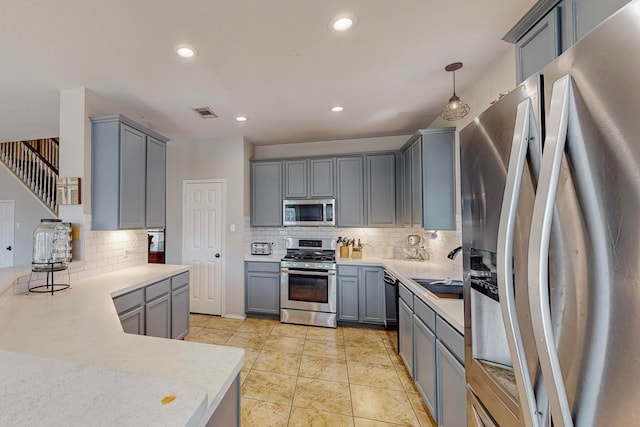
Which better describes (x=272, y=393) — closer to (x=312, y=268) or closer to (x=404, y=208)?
(x=312, y=268)

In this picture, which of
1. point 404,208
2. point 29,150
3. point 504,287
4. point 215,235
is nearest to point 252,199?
point 215,235

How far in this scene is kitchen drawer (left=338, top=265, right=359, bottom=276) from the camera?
11.5 feet

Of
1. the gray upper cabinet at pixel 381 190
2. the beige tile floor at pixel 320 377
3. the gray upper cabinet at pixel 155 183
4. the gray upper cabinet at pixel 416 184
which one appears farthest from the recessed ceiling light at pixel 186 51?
the beige tile floor at pixel 320 377

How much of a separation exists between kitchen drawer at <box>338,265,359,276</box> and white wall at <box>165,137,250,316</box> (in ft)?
4.79

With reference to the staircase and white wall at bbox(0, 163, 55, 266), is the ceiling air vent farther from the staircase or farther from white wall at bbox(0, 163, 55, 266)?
white wall at bbox(0, 163, 55, 266)

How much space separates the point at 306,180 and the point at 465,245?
3150 millimetres

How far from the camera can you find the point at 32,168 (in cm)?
504

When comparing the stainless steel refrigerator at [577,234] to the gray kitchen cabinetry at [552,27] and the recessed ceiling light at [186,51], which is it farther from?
the recessed ceiling light at [186,51]

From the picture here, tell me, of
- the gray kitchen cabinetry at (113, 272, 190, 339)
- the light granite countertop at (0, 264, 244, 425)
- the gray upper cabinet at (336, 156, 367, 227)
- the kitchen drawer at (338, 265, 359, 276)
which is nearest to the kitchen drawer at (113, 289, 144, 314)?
the gray kitchen cabinetry at (113, 272, 190, 339)

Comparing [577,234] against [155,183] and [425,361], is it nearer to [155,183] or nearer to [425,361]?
[425,361]

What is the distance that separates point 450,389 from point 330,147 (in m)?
3.47

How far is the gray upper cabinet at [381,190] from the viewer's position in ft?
12.2

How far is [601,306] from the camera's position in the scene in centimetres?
47

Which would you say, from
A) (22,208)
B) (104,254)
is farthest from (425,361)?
(22,208)
